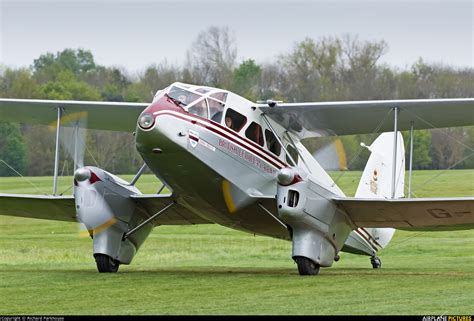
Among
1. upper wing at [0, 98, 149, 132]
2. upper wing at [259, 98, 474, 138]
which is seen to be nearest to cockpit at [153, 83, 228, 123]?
upper wing at [259, 98, 474, 138]

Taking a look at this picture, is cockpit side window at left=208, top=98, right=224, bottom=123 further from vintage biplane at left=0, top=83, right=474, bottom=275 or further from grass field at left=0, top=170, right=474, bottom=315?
grass field at left=0, top=170, right=474, bottom=315

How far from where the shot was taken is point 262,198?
23750mm

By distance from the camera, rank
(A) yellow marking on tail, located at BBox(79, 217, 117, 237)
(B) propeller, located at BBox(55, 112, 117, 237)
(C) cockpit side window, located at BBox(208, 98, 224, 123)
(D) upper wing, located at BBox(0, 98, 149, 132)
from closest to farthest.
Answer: (C) cockpit side window, located at BBox(208, 98, 224, 123) → (B) propeller, located at BBox(55, 112, 117, 237) → (A) yellow marking on tail, located at BBox(79, 217, 117, 237) → (D) upper wing, located at BBox(0, 98, 149, 132)

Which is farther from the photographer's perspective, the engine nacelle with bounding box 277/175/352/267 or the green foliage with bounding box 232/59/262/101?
the green foliage with bounding box 232/59/262/101

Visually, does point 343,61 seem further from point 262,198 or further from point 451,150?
point 262,198

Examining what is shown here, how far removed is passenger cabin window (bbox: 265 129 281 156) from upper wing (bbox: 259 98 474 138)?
405 millimetres

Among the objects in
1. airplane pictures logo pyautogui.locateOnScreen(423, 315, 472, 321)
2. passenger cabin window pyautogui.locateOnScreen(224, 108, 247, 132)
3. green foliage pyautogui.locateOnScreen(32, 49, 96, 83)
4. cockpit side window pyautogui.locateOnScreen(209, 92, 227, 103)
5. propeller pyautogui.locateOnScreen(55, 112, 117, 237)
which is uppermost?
cockpit side window pyautogui.locateOnScreen(209, 92, 227, 103)

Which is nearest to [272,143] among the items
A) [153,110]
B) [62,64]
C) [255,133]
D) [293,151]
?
[255,133]

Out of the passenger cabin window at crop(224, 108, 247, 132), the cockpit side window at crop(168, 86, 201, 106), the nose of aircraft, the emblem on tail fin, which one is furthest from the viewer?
the emblem on tail fin

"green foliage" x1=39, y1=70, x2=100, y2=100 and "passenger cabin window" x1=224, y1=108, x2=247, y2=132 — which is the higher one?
"passenger cabin window" x1=224, y1=108, x2=247, y2=132

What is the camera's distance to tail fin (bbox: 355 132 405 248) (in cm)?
2833

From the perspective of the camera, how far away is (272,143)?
24328 mm

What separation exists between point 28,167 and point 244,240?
23.1 meters

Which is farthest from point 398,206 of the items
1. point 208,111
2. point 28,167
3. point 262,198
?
point 28,167
